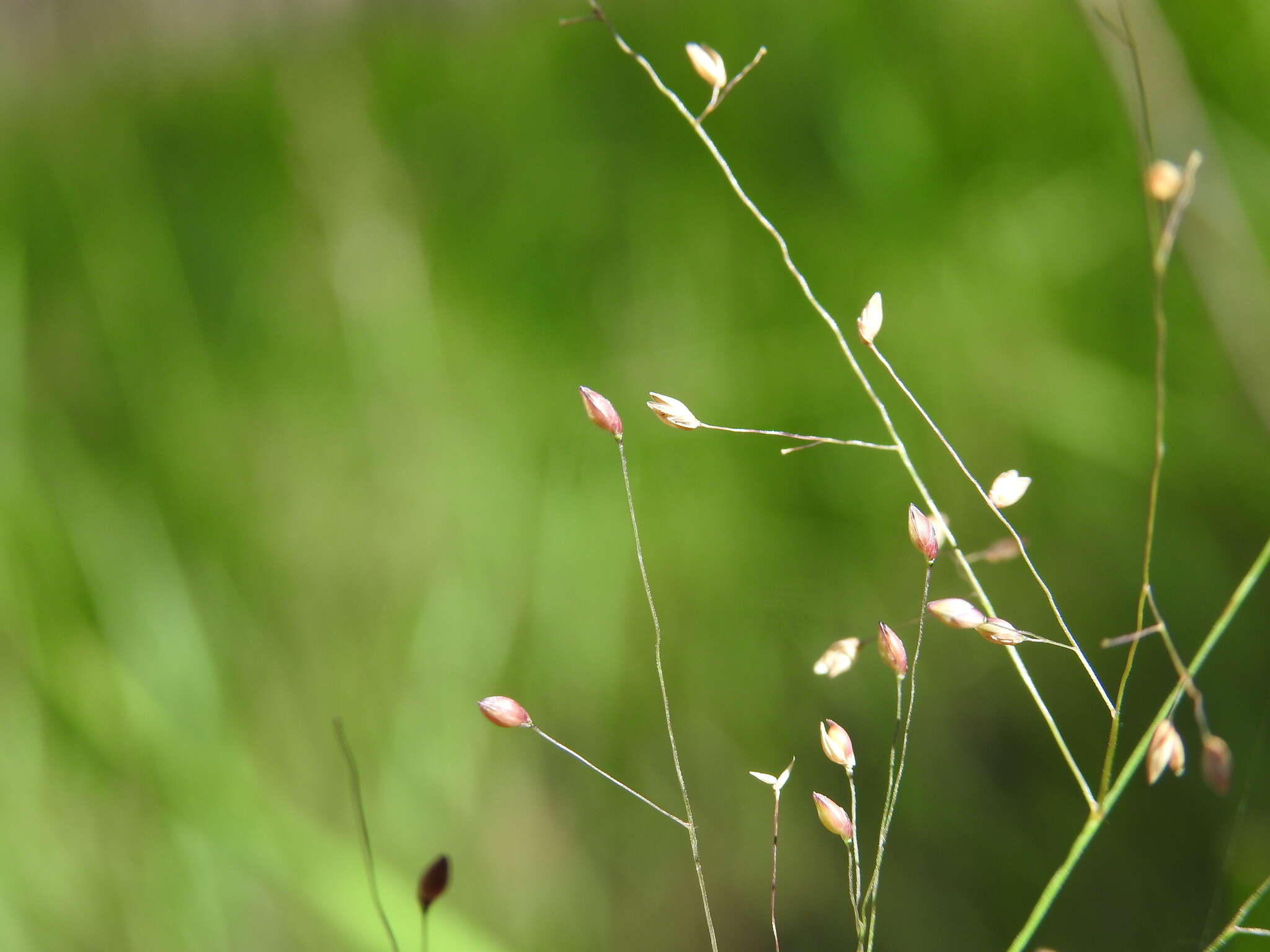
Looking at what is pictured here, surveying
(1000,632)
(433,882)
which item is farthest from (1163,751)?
(433,882)

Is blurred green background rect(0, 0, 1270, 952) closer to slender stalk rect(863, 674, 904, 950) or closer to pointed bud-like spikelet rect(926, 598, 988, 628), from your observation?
slender stalk rect(863, 674, 904, 950)

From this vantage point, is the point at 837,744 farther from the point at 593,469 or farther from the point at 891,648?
the point at 593,469

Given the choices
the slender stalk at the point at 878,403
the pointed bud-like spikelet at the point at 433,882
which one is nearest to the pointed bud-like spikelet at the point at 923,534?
the slender stalk at the point at 878,403

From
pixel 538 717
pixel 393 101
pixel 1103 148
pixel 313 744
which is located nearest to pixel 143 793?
pixel 313 744

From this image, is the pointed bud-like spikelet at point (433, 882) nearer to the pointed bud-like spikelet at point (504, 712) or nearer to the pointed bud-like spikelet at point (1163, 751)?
the pointed bud-like spikelet at point (504, 712)

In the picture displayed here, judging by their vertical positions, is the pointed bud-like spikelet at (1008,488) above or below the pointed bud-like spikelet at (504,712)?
above

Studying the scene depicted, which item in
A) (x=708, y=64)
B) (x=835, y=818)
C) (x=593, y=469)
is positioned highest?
(x=708, y=64)
